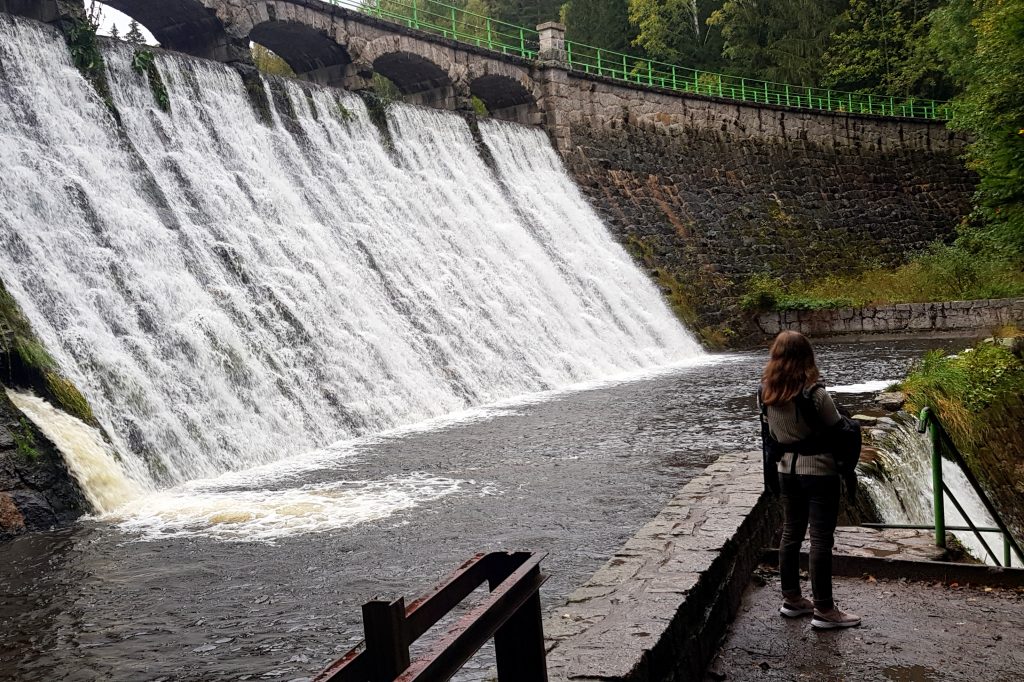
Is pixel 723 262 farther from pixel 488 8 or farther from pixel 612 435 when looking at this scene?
pixel 488 8

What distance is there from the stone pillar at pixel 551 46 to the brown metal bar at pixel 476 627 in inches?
937

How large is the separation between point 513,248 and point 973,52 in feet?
58.6

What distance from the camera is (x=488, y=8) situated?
5203 centimetres

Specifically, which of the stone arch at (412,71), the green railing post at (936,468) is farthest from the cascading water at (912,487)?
the stone arch at (412,71)

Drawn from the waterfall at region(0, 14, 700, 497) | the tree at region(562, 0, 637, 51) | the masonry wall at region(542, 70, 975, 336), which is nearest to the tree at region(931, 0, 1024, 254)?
the masonry wall at region(542, 70, 975, 336)

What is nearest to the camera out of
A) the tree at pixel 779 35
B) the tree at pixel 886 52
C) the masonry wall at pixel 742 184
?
the masonry wall at pixel 742 184

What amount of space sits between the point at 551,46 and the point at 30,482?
67.3ft

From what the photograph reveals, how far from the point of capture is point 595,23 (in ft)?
148

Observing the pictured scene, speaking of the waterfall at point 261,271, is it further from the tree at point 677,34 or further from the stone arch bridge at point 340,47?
the tree at point 677,34

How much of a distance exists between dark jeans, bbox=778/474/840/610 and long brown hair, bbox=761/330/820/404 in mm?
399

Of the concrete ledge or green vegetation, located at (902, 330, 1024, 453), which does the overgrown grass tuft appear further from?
the concrete ledge

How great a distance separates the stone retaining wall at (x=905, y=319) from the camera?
22.1 meters

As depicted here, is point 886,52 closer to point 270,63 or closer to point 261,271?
point 270,63

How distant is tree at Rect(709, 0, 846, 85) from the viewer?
39531 mm
